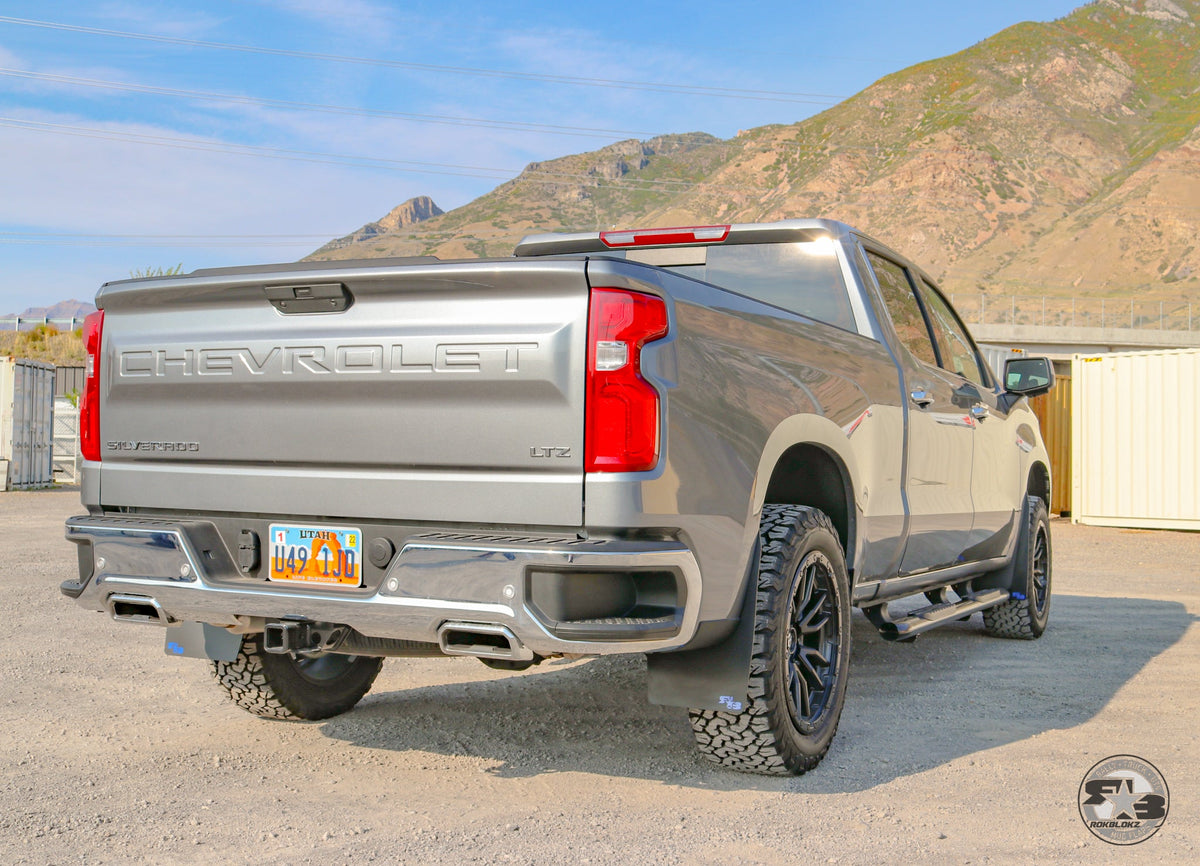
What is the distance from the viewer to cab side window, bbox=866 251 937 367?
17.4ft

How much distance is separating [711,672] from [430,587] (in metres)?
0.98

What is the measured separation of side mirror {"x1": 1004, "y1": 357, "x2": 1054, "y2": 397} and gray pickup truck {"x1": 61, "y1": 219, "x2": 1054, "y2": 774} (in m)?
2.33

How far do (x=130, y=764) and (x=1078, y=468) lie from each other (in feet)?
51.1

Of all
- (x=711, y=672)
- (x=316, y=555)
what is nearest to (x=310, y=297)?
(x=316, y=555)

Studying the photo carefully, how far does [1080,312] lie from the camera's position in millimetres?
82688

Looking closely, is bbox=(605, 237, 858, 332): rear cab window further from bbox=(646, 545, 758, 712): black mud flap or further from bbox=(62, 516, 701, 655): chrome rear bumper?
bbox=(62, 516, 701, 655): chrome rear bumper

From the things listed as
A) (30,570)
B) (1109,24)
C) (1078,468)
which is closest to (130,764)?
(30,570)

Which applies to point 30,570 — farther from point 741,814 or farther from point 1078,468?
point 1078,468

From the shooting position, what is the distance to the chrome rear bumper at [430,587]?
3137mm

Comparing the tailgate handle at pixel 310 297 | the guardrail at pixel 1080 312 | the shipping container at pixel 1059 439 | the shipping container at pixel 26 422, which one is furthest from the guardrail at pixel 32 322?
the guardrail at pixel 1080 312

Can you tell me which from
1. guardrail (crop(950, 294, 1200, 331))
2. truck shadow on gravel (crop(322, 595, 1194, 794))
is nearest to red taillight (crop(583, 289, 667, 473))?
truck shadow on gravel (crop(322, 595, 1194, 794))

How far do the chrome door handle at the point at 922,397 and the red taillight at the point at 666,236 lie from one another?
3.63 feet

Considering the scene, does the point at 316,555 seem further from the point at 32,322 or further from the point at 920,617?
the point at 32,322

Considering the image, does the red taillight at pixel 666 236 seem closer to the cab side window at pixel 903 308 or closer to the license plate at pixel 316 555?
the cab side window at pixel 903 308
